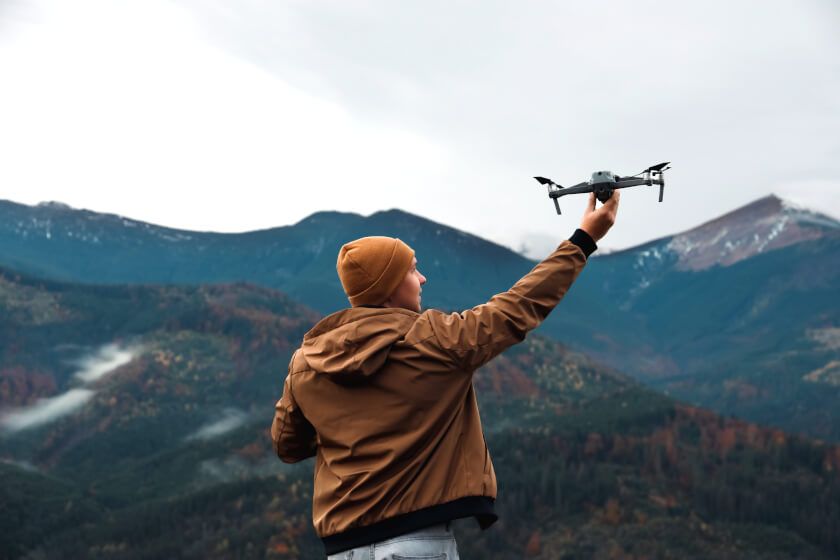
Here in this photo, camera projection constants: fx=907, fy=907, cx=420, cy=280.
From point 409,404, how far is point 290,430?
1086mm

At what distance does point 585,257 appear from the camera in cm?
567

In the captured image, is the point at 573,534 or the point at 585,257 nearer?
the point at 585,257

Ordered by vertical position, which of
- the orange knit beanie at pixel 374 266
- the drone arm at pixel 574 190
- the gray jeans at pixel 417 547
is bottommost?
the gray jeans at pixel 417 547

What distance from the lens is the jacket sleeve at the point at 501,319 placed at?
5305 mm

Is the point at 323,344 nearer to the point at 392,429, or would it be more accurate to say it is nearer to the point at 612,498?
the point at 392,429

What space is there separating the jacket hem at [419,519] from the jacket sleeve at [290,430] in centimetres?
80

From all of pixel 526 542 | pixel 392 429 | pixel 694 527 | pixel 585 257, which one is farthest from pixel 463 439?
pixel 694 527

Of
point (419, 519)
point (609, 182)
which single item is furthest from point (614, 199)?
point (419, 519)

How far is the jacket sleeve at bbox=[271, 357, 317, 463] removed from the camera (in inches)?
240

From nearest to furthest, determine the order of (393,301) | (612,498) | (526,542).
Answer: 1. (393,301)
2. (526,542)
3. (612,498)

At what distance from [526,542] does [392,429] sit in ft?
569

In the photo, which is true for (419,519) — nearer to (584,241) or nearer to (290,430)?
(290,430)

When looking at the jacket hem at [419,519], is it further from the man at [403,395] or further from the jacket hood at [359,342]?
the jacket hood at [359,342]

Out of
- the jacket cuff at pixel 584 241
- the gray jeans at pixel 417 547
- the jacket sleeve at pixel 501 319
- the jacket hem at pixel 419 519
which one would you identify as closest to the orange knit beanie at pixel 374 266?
the jacket sleeve at pixel 501 319
